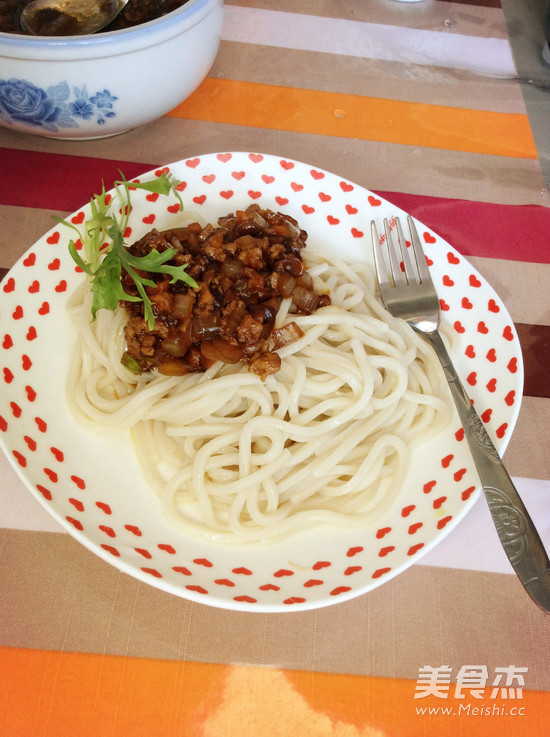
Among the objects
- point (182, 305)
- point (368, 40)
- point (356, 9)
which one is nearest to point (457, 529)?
point (182, 305)

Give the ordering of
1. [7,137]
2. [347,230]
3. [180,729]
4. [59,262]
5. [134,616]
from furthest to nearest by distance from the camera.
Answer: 1. [7,137]
2. [347,230]
3. [59,262]
4. [134,616]
5. [180,729]

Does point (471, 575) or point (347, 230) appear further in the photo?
point (347, 230)

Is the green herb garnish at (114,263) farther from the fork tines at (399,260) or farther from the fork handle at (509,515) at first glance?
the fork handle at (509,515)

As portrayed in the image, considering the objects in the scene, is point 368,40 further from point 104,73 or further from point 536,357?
point 536,357

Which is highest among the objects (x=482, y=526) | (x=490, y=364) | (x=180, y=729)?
(x=490, y=364)

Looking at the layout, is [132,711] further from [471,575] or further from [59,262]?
[59,262]

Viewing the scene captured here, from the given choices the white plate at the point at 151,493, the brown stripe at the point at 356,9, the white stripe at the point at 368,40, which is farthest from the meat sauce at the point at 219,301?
the brown stripe at the point at 356,9

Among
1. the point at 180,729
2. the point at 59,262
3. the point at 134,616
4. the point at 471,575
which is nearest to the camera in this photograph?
the point at 180,729

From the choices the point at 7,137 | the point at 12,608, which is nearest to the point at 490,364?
the point at 12,608
